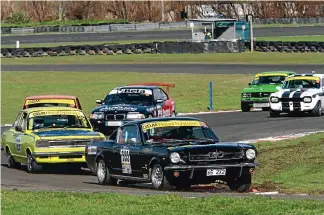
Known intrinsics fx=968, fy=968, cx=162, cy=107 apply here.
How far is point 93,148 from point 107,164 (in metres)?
0.69

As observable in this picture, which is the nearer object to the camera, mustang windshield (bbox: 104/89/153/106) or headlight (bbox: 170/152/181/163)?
headlight (bbox: 170/152/181/163)

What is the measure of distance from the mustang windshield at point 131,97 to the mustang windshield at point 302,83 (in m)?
6.20

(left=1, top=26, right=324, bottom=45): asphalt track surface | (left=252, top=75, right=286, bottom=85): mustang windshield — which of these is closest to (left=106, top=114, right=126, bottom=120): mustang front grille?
(left=252, top=75, right=286, bottom=85): mustang windshield

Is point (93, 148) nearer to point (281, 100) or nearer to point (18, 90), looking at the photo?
point (281, 100)

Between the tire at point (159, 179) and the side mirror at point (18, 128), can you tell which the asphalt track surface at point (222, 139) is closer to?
the tire at point (159, 179)

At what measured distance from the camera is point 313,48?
206 feet

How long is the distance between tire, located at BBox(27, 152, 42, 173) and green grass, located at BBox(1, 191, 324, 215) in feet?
17.6

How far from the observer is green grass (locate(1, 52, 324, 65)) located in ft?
190

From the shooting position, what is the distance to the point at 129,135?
51.1 feet

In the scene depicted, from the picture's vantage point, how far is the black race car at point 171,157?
14039 mm

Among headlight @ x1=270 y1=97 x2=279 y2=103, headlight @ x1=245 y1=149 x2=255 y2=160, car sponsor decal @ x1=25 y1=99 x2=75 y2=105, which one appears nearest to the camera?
headlight @ x1=245 y1=149 x2=255 y2=160

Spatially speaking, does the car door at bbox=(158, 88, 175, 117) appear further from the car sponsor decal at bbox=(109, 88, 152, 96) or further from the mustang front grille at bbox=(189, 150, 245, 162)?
the mustang front grille at bbox=(189, 150, 245, 162)

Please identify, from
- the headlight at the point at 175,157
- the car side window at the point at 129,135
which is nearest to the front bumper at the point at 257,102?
the car side window at the point at 129,135

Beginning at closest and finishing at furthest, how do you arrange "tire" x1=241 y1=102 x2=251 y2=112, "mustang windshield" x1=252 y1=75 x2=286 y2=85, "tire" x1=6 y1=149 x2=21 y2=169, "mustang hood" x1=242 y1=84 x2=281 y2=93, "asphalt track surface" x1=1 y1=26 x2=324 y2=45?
"tire" x1=6 y1=149 x2=21 y2=169, "mustang hood" x1=242 y1=84 x2=281 y2=93, "tire" x1=241 y1=102 x2=251 y2=112, "mustang windshield" x1=252 y1=75 x2=286 y2=85, "asphalt track surface" x1=1 y1=26 x2=324 y2=45
